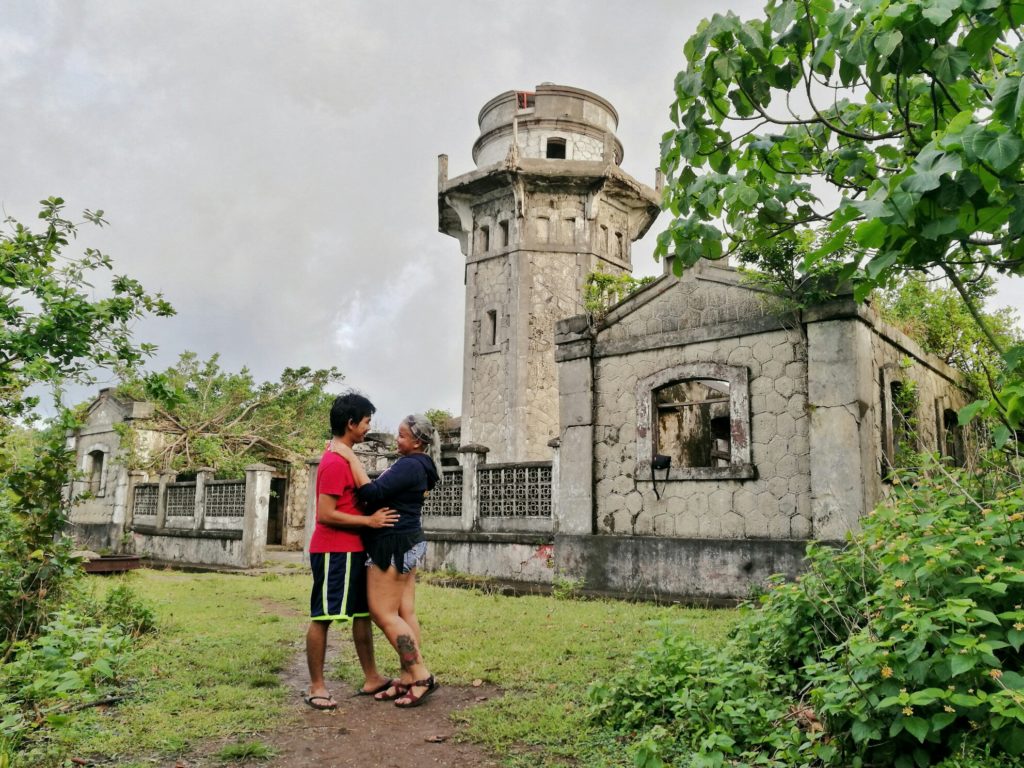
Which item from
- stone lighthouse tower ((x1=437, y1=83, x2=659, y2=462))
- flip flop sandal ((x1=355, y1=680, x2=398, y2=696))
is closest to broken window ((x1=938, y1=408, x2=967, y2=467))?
stone lighthouse tower ((x1=437, y1=83, x2=659, y2=462))

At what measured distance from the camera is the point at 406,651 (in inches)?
173

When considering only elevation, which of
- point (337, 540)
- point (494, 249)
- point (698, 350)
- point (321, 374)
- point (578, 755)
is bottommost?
point (578, 755)

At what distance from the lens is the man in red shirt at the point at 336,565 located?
4.32 m

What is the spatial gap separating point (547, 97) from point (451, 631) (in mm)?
15926

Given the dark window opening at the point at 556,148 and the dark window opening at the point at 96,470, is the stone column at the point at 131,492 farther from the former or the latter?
the dark window opening at the point at 556,148

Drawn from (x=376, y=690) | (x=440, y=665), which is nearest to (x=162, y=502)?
(x=440, y=665)

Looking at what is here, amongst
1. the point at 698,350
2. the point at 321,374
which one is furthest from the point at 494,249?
the point at 698,350

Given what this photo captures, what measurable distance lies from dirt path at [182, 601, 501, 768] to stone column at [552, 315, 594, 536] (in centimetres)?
550

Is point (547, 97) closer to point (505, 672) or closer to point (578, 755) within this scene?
point (505, 672)

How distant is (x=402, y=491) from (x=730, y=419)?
572cm

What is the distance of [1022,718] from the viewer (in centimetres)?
242

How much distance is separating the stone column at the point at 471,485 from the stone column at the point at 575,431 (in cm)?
169

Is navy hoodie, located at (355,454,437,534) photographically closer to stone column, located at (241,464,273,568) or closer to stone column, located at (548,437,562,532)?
stone column, located at (548,437,562,532)

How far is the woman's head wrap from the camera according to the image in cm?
469
